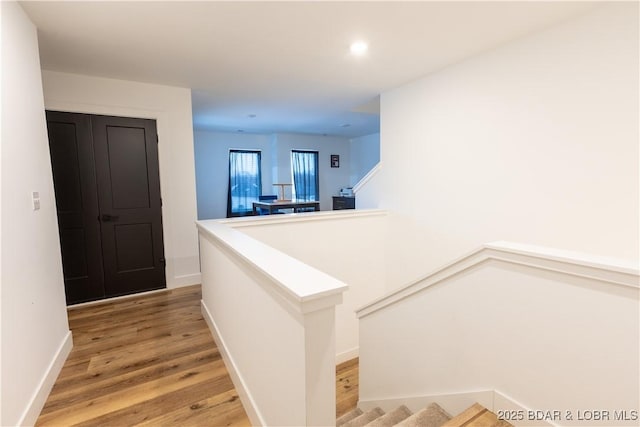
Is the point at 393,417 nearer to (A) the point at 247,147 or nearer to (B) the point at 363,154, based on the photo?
(A) the point at 247,147

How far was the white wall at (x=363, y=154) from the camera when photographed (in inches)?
334

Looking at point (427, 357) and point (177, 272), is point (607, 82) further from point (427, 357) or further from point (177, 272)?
point (177, 272)

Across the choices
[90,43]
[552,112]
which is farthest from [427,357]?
[90,43]

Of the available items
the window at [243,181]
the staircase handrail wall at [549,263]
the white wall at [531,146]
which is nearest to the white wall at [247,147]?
the window at [243,181]

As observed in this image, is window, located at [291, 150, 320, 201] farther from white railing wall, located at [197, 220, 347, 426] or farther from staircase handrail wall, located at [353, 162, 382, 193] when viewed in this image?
white railing wall, located at [197, 220, 347, 426]

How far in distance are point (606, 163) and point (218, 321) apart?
10.4 feet

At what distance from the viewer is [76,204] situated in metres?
3.33

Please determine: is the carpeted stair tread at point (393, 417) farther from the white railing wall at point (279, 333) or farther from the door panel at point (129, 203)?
the door panel at point (129, 203)

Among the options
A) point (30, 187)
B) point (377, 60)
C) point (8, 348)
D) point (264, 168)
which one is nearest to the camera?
point (8, 348)

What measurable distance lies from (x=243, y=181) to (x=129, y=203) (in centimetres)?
450

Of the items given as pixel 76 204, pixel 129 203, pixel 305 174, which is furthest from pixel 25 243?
pixel 305 174

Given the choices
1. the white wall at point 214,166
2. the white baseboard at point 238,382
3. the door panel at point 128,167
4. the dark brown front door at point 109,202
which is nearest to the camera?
the white baseboard at point 238,382

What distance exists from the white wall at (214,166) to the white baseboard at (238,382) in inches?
213

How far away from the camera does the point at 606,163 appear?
2.20 m
